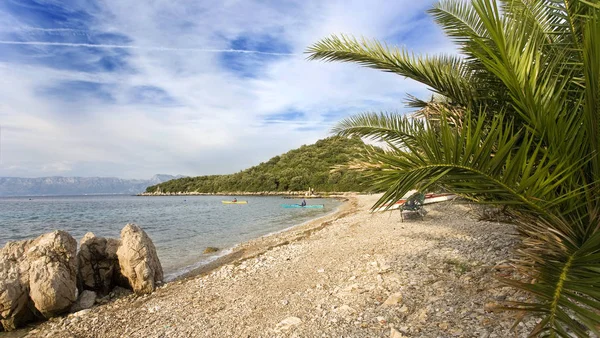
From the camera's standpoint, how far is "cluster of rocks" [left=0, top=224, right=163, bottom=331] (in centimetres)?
597

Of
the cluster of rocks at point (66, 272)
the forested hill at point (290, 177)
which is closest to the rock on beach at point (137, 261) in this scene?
the cluster of rocks at point (66, 272)

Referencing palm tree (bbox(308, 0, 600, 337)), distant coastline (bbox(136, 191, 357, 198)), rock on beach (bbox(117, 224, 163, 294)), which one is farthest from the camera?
distant coastline (bbox(136, 191, 357, 198))

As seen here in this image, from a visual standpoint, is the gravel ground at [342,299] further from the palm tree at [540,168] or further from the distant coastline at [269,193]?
the distant coastline at [269,193]

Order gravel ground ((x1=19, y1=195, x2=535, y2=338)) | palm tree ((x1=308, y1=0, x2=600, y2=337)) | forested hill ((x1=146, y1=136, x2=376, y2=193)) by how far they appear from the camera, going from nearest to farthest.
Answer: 1. palm tree ((x1=308, y1=0, x2=600, y2=337))
2. gravel ground ((x1=19, y1=195, x2=535, y2=338))
3. forested hill ((x1=146, y1=136, x2=376, y2=193))

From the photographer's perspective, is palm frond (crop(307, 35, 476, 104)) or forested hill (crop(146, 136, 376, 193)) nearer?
palm frond (crop(307, 35, 476, 104))

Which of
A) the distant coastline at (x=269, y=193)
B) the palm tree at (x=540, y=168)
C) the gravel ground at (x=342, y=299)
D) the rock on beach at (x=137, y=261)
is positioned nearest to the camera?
the palm tree at (x=540, y=168)

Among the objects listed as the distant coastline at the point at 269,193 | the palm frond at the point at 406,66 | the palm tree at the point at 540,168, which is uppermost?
the palm frond at the point at 406,66

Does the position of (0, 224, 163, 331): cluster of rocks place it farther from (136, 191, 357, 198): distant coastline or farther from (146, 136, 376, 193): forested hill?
(136, 191, 357, 198): distant coastline

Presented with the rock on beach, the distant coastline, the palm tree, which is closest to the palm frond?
the palm tree

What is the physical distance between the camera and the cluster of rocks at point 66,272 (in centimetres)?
597

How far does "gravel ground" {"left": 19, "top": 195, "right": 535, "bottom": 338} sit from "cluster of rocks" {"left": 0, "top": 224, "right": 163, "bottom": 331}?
0.42m

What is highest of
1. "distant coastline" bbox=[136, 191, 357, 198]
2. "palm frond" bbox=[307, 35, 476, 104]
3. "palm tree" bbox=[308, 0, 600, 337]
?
"palm frond" bbox=[307, 35, 476, 104]

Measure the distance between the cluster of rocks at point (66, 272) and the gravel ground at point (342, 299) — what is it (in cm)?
42

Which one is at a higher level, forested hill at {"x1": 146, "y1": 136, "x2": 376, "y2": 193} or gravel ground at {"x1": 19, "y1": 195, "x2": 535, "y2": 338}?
forested hill at {"x1": 146, "y1": 136, "x2": 376, "y2": 193}
